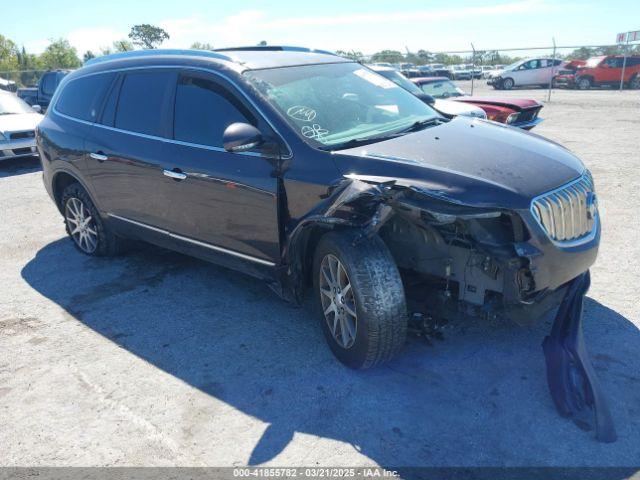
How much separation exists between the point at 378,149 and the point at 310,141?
46cm

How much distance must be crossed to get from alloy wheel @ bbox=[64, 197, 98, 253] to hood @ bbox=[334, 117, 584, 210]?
3392 mm

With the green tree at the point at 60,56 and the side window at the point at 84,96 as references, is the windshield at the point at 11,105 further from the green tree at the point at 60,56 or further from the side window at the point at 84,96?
the green tree at the point at 60,56

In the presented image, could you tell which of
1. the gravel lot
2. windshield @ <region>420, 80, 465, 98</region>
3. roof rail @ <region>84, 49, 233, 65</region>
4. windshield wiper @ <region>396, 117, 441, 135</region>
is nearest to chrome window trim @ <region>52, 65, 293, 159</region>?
roof rail @ <region>84, 49, 233, 65</region>

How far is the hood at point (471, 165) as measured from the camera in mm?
2990

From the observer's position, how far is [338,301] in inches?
138

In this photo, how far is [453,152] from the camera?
11.2ft

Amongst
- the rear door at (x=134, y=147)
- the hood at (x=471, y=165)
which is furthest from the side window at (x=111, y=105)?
the hood at (x=471, y=165)

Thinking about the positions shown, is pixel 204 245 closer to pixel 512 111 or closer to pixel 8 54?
pixel 512 111

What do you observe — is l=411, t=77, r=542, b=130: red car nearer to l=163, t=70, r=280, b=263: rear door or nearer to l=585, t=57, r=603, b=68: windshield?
l=163, t=70, r=280, b=263: rear door

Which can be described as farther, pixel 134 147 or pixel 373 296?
pixel 134 147

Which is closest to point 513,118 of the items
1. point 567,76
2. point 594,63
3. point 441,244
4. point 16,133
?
point 441,244

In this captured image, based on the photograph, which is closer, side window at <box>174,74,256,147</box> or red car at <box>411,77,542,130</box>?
side window at <box>174,74,256,147</box>

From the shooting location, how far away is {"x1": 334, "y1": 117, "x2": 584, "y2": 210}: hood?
9.81 ft

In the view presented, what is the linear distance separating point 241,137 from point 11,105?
431 inches
